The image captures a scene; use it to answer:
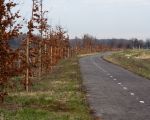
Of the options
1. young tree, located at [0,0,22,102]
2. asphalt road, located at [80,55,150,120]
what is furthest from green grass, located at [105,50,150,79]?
Result: young tree, located at [0,0,22,102]

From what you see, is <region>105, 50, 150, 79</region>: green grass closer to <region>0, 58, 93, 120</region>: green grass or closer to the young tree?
<region>0, 58, 93, 120</region>: green grass

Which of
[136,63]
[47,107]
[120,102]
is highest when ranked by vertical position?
[47,107]

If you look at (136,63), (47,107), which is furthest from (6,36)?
(136,63)

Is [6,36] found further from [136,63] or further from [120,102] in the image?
[136,63]

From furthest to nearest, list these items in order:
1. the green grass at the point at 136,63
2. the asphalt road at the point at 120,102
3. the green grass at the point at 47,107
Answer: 1. the green grass at the point at 136,63
2. the asphalt road at the point at 120,102
3. the green grass at the point at 47,107

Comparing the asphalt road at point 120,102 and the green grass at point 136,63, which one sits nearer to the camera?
the asphalt road at point 120,102

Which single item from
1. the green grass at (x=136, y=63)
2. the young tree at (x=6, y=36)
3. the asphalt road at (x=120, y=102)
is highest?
the young tree at (x=6, y=36)

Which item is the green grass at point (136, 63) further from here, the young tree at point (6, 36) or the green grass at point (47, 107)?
the young tree at point (6, 36)

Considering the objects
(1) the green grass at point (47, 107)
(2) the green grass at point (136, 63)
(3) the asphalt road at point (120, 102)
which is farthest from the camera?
(2) the green grass at point (136, 63)

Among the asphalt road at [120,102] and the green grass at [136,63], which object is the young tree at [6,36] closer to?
the asphalt road at [120,102]

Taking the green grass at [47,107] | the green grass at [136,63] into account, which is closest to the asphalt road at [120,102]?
the green grass at [47,107]

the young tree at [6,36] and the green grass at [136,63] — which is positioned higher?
the young tree at [6,36]

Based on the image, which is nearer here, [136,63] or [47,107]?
[47,107]

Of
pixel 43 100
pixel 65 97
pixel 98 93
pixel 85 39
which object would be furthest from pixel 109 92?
pixel 85 39
